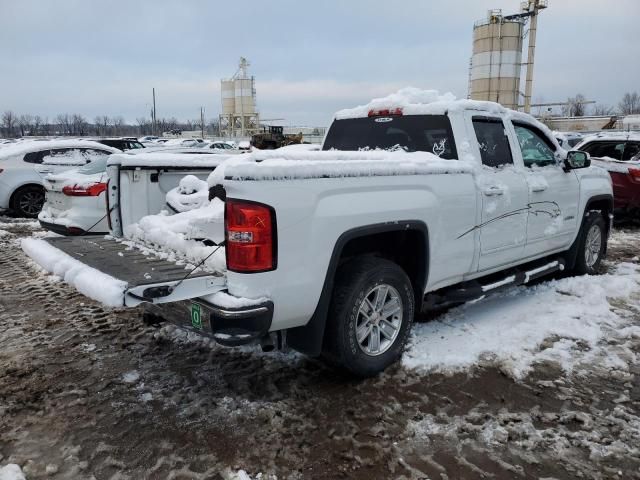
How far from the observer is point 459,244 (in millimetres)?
4109

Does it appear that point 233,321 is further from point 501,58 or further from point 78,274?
point 501,58

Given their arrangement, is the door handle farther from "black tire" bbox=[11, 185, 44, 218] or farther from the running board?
"black tire" bbox=[11, 185, 44, 218]

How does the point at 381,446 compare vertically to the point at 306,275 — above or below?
below

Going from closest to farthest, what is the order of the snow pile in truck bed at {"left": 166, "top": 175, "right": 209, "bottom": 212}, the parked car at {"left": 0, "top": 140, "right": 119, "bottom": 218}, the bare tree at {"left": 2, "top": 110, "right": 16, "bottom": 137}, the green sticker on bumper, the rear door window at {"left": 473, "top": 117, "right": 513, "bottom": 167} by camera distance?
the green sticker on bumper, the snow pile in truck bed at {"left": 166, "top": 175, "right": 209, "bottom": 212}, the rear door window at {"left": 473, "top": 117, "right": 513, "bottom": 167}, the parked car at {"left": 0, "top": 140, "right": 119, "bottom": 218}, the bare tree at {"left": 2, "top": 110, "right": 16, "bottom": 137}

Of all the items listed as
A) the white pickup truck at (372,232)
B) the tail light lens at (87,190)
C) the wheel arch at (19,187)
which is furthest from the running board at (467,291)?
the wheel arch at (19,187)

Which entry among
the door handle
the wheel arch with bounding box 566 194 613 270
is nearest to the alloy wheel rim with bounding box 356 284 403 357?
the door handle

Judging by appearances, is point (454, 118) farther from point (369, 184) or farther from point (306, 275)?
point (306, 275)

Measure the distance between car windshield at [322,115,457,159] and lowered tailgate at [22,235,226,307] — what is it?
2.30 meters

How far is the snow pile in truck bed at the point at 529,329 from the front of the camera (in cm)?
408

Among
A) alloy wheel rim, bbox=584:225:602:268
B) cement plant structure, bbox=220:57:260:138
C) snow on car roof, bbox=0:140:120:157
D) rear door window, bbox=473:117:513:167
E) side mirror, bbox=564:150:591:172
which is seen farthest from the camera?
cement plant structure, bbox=220:57:260:138

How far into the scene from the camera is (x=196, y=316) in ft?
10.1

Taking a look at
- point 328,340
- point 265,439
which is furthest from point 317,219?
point 265,439

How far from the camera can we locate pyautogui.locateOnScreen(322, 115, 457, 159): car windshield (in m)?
4.43

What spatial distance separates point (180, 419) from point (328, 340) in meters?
1.07
